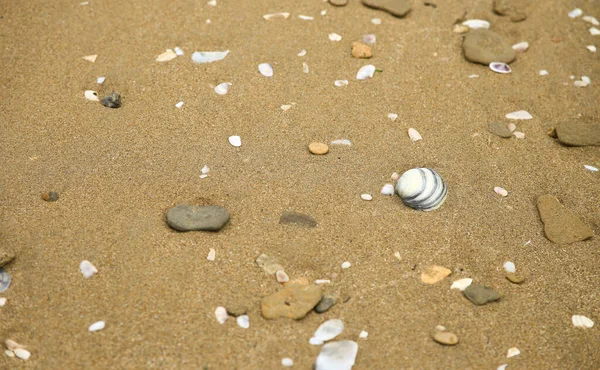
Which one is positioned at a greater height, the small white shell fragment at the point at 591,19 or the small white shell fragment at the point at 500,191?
the small white shell fragment at the point at 591,19

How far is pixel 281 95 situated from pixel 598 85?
204 cm

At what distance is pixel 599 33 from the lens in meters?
4.40

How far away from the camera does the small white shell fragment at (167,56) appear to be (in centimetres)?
387

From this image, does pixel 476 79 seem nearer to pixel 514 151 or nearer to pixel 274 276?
pixel 514 151

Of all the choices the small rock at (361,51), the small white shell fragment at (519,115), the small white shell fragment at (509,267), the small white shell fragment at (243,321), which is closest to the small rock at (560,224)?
the small white shell fragment at (509,267)

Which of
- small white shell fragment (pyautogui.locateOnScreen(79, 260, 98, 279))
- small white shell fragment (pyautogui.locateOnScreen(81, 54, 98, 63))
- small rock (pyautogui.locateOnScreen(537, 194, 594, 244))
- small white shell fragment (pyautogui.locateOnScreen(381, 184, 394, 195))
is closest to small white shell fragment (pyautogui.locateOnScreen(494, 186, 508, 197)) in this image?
small rock (pyautogui.locateOnScreen(537, 194, 594, 244))

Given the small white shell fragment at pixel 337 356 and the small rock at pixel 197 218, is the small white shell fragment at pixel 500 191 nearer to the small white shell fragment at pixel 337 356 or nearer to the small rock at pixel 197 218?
the small white shell fragment at pixel 337 356

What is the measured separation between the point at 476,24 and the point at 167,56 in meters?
2.10

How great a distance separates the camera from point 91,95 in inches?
143

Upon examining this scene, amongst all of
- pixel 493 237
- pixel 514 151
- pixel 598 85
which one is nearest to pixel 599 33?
pixel 598 85

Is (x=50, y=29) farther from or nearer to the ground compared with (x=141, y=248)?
farther from the ground

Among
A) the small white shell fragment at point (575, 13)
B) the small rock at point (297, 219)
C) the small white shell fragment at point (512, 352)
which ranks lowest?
the small white shell fragment at point (512, 352)

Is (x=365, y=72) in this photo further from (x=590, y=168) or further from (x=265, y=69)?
(x=590, y=168)

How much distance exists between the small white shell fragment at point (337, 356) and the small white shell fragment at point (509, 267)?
86 centimetres
